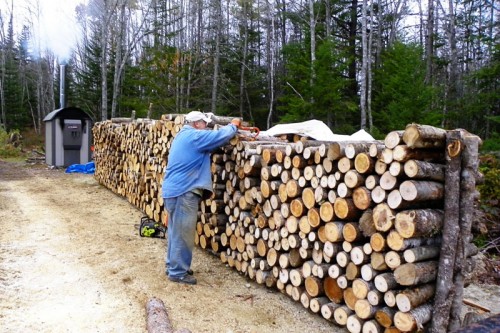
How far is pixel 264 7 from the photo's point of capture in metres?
27.2

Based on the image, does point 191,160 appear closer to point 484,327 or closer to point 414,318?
point 414,318

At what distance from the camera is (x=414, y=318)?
10.9 ft

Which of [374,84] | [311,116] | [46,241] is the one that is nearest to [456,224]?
[46,241]

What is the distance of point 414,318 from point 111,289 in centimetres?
322

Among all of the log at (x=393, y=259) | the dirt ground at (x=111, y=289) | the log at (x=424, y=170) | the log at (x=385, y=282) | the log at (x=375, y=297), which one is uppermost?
the log at (x=424, y=170)

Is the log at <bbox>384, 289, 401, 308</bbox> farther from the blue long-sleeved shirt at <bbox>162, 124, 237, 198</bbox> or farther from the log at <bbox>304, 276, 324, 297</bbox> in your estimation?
the blue long-sleeved shirt at <bbox>162, 124, 237, 198</bbox>

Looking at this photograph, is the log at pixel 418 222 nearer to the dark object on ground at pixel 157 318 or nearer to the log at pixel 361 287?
the log at pixel 361 287

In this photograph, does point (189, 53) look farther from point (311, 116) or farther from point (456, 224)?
point (456, 224)

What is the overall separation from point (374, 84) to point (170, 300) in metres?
18.6

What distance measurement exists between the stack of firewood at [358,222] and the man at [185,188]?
520 mm

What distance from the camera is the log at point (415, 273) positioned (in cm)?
336

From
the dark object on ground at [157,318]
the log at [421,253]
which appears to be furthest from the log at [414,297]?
the dark object on ground at [157,318]

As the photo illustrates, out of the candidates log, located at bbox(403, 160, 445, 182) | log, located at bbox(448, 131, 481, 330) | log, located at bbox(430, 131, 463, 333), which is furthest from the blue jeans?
log, located at bbox(448, 131, 481, 330)

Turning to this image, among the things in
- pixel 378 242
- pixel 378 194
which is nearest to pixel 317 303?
pixel 378 242
